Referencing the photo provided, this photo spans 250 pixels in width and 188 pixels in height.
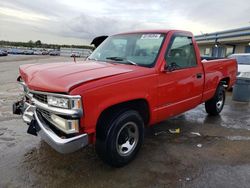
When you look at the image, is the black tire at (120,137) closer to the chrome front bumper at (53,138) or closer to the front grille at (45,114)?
the chrome front bumper at (53,138)

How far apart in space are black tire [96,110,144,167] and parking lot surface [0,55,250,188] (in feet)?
0.63

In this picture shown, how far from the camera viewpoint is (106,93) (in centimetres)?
312

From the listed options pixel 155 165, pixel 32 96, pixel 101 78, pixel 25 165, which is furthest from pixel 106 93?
pixel 25 165

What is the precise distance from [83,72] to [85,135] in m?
0.90

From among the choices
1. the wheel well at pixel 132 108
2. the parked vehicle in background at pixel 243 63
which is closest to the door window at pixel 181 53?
the wheel well at pixel 132 108

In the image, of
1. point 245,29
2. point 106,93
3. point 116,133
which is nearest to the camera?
point 106,93

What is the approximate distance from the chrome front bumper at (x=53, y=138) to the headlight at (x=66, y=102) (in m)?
0.36

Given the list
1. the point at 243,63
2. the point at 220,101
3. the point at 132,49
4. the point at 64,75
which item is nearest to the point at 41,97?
the point at 64,75

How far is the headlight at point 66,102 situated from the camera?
2838 millimetres

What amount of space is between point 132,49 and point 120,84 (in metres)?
1.32

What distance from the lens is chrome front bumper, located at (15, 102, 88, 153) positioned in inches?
114

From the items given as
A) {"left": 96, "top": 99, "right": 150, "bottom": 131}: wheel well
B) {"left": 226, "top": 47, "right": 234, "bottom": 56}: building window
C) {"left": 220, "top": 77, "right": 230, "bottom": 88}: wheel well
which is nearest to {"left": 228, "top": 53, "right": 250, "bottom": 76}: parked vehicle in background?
{"left": 220, "top": 77, "right": 230, "bottom": 88}: wheel well

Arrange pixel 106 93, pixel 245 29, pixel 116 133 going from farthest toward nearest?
pixel 245 29, pixel 116 133, pixel 106 93

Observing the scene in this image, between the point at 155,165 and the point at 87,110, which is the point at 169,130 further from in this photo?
the point at 87,110
